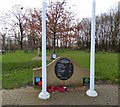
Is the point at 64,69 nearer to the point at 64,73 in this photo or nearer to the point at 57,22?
the point at 64,73

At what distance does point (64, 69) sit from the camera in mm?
6691

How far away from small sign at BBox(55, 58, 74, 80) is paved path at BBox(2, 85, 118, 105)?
0.77 m

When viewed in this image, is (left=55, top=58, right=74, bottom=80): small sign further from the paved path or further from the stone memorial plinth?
the paved path

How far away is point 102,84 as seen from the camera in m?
7.21

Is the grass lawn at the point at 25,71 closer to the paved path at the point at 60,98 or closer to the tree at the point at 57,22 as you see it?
the paved path at the point at 60,98

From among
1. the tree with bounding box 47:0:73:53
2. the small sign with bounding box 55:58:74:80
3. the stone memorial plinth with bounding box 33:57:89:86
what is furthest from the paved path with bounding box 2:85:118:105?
the tree with bounding box 47:0:73:53

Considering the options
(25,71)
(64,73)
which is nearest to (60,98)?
(64,73)

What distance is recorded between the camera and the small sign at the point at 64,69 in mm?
6660

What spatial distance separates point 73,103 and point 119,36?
126ft

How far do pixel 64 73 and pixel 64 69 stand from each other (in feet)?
0.46

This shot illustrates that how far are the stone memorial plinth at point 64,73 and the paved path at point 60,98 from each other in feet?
2.16

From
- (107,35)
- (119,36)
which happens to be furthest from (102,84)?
(107,35)

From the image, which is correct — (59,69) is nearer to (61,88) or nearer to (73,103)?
(61,88)

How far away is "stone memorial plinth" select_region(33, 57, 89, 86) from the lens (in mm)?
6633
